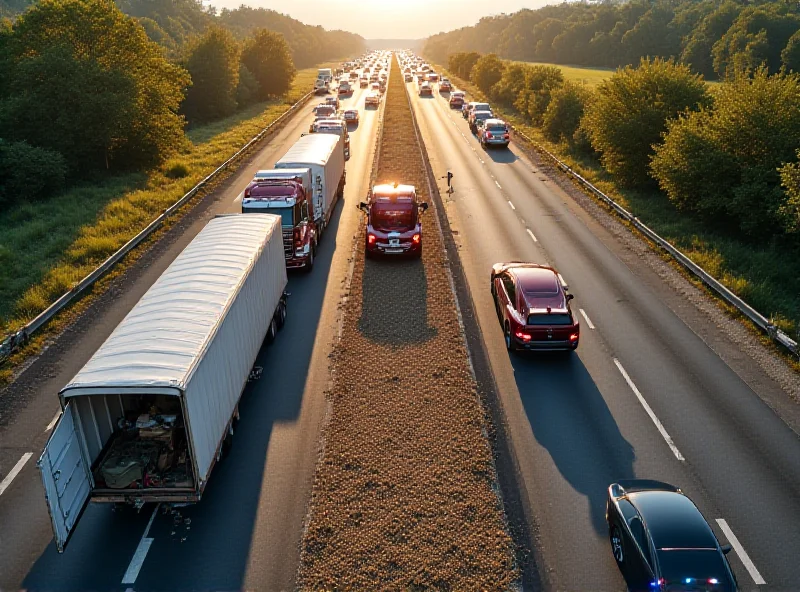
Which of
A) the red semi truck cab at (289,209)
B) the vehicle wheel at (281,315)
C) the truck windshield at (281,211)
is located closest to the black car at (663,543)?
the vehicle wheel at (281,315)

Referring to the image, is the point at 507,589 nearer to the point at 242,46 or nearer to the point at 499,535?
the point at 499,535

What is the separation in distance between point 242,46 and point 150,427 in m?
86.6

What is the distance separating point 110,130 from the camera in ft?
123

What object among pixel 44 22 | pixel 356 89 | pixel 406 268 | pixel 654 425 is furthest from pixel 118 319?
pixel 356 89

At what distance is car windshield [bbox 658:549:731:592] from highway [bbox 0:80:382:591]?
604 cm

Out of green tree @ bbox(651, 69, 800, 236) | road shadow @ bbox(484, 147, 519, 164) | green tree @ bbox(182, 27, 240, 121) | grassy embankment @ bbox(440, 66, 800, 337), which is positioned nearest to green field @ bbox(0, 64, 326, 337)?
road shadow @ bbox(484, 147, 519, 164)

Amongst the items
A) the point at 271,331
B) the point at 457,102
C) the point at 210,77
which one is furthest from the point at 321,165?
the point at 457,102

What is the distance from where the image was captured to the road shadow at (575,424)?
1299cm

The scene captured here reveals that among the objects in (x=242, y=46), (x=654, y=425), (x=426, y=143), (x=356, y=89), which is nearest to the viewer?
(x=654, y=425)

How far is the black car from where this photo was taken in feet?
30.4

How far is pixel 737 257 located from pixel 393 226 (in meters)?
14.1

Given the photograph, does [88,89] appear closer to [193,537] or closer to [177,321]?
[177,321]

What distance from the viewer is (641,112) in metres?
36.1

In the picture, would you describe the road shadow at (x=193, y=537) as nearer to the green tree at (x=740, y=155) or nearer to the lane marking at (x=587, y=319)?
the lane marking at (x=587, y=319)
